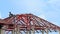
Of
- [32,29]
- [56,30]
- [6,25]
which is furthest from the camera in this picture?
[56,30]

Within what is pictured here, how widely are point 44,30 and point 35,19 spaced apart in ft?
18.3

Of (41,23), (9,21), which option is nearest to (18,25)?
(9,21)

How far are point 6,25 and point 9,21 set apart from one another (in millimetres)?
3354

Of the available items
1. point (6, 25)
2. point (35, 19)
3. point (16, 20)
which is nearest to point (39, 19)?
point (35, 19)

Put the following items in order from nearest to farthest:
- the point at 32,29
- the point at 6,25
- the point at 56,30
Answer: the point at 6,25 < the point at 32,29 < the point at 56,30

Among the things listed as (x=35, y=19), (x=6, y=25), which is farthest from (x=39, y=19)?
(x=6, y=25)

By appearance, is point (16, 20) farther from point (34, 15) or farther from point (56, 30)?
point (56, 30)

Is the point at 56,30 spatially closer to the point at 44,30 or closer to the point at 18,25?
the point at 44,30

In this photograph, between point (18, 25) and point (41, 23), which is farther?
point (41, 23)

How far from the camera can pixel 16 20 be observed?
251 ft

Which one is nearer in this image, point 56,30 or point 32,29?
point 32,29

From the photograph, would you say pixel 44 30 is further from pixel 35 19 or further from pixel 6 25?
pixel 6 25

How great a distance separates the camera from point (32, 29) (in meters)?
74.7

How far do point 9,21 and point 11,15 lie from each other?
5057 mm
